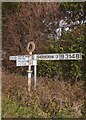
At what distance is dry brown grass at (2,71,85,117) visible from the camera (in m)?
4.59

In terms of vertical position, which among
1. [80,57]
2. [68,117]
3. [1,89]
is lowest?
[68,117]

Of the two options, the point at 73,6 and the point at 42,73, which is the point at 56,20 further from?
the point at 42,73

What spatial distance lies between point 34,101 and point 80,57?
0.77m

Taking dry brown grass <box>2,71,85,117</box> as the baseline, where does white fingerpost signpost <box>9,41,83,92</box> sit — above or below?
above

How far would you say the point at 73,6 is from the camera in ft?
15.1

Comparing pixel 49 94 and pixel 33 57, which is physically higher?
pixel 33 57

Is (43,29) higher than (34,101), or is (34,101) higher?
(43,29)

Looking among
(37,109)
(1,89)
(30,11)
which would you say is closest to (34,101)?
(37,109)

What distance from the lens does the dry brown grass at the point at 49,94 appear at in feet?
15.1

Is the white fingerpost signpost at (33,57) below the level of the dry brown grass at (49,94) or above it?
above

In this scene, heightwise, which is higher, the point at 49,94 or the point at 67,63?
the point at 67,63

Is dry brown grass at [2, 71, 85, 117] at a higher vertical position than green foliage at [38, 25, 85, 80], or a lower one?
lower

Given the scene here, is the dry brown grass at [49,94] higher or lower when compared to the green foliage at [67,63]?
lower

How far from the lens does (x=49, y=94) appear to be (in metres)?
4.60
